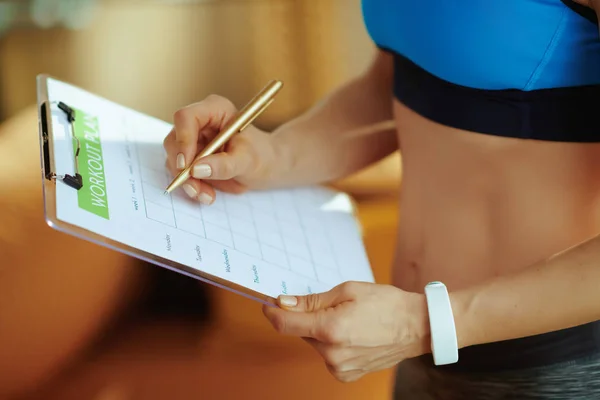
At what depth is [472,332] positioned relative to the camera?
2.01 feet

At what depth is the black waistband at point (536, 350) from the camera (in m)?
0.70

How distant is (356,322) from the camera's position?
1.93 ft

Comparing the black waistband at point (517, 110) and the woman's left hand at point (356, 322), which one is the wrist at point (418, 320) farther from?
the black waistband at point (517, 110)

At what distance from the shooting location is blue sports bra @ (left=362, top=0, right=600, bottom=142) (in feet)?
2.03

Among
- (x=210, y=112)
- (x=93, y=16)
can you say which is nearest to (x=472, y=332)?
(x=210, y=112)

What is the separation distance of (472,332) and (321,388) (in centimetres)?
88

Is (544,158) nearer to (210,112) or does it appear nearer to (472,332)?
(472,332)

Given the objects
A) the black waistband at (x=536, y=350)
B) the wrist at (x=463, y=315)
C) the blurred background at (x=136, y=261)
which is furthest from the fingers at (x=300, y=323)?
the blurred background at (x=136, y=261)

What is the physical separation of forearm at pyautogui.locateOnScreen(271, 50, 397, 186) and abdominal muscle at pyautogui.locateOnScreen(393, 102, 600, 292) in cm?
8

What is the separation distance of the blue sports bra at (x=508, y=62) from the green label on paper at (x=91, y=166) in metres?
0.33

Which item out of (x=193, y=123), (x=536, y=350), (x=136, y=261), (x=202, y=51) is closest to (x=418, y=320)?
(x=536, y=350)

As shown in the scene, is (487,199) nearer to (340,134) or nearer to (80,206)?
(340,134)

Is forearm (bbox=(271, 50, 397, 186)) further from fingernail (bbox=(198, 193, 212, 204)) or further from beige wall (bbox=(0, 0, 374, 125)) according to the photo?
beige wall (bbox=(0, 0, 374, 125))

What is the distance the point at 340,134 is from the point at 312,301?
340 mm
